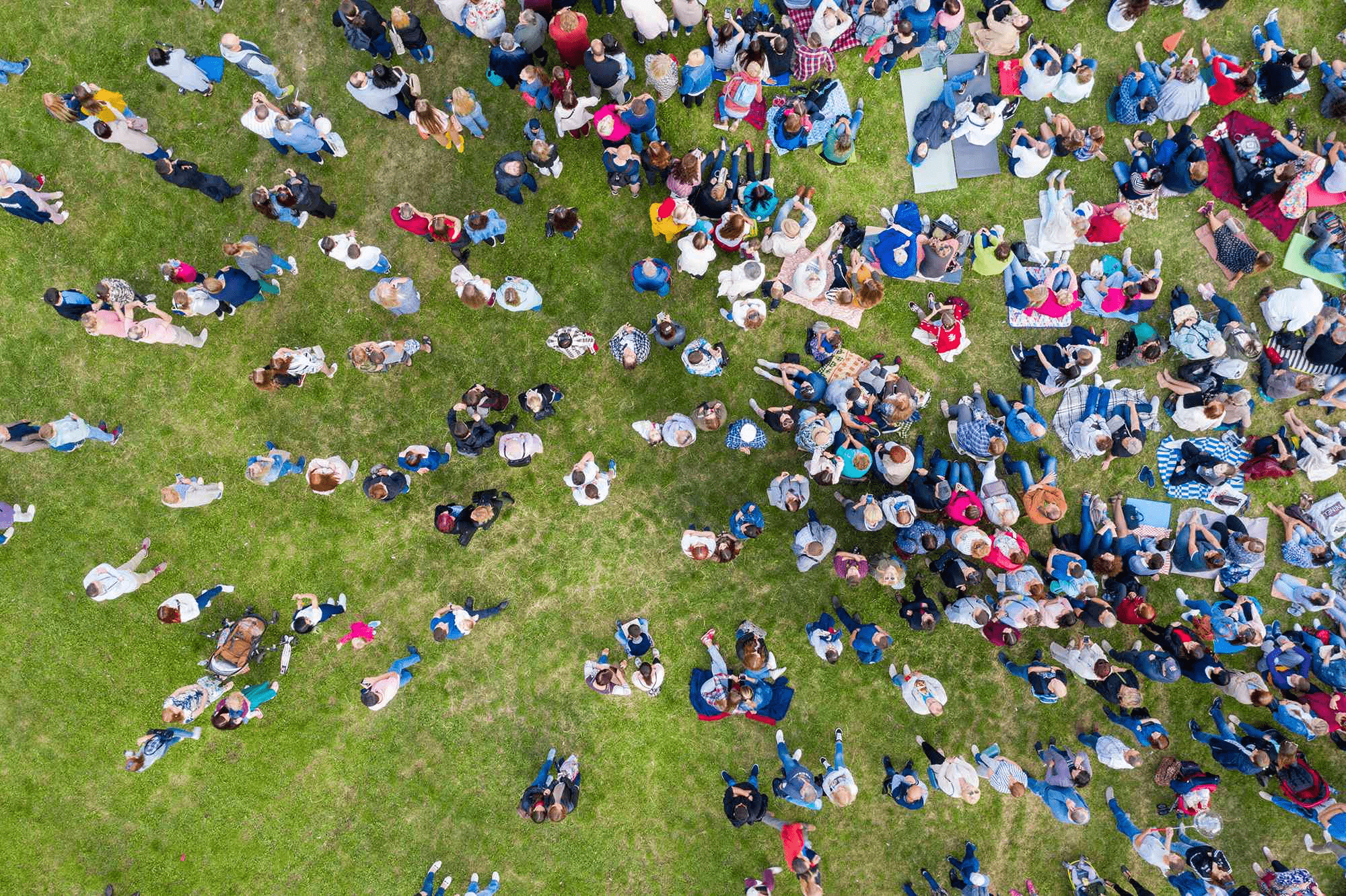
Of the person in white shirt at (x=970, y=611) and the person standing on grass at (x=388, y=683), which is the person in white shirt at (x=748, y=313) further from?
the person standing on grass at (x=388, y=683)

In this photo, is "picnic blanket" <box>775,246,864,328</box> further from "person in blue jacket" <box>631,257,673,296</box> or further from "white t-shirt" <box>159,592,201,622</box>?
"white t-shirt" <box>159,592,201,622</box>

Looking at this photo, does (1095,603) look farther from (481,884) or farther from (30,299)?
(30,299)

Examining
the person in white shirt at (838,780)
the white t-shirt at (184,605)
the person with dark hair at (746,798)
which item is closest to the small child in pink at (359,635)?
the white t-shirt at (184,605)

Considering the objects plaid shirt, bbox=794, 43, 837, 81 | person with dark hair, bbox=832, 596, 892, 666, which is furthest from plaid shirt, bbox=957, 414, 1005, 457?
plaid shirt, bbox=794, 43, 837, 81

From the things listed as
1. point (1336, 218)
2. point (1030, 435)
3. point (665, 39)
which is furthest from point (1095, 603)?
point (665, 39)

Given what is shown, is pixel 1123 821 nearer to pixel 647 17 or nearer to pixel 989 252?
pixel 989 252

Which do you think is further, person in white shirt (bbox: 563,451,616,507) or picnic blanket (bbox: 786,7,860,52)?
picnic blanket (bbox: 786,7,860,52)

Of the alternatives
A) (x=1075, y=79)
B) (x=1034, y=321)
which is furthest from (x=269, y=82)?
(x=1034, y=321)
